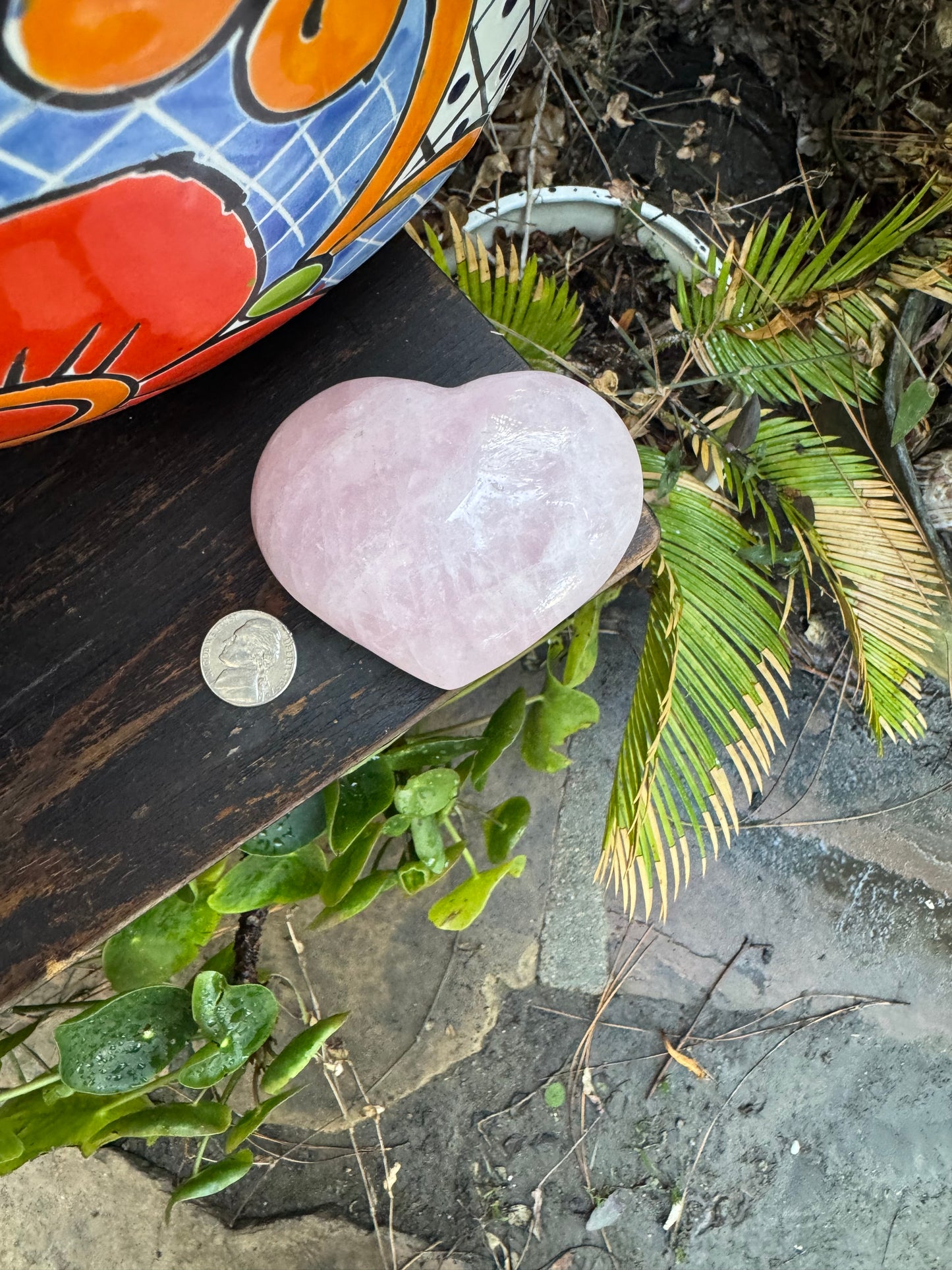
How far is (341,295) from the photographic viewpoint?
0.77 meters

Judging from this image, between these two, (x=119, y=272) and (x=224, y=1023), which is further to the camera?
(x=224, y=1023)

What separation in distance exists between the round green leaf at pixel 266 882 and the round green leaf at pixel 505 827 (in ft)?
0.61

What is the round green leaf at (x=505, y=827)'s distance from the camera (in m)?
0.92

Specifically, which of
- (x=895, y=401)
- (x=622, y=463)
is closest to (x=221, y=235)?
(x=622, y=463)

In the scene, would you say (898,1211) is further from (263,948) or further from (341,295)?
(341,295)

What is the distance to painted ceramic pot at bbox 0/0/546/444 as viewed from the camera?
1.21 ft

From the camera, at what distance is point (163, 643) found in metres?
0.74

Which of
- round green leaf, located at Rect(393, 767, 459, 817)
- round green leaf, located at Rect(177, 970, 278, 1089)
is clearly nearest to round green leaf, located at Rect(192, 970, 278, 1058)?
round green leaf, located at Rect(177, 970, 278, 1089)

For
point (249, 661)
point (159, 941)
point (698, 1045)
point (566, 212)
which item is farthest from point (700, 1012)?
point (566, 212)

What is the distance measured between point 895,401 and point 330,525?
79 centimetres

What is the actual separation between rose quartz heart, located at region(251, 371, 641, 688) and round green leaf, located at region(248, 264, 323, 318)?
0.12 m

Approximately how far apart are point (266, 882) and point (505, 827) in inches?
10.1

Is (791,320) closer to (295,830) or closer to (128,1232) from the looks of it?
(295,830)

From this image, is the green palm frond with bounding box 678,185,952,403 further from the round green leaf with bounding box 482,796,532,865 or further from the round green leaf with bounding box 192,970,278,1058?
the round green leaf with bounding box 192,970,278,1058
